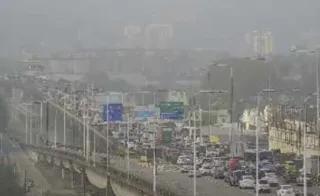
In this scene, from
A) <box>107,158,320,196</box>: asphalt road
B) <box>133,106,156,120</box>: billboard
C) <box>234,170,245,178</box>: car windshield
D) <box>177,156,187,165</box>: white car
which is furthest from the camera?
<box>133,106,156,120</box>: billboard

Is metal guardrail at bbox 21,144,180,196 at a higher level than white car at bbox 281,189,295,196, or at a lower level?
lower

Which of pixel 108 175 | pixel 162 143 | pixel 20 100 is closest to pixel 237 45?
pixel 20 100

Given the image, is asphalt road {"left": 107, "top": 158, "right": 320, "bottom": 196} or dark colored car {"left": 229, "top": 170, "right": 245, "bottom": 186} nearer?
asphalt road {"left": 107, "top": 158, "right": 320, "bottom": 196}

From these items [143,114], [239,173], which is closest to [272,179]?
[239,173]

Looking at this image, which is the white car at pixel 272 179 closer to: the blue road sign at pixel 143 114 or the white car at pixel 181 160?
the white car at pixel 181 160

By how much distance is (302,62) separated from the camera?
42.3 meters

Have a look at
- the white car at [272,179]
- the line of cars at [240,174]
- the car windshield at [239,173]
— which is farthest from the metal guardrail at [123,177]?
the white car at [272,179]

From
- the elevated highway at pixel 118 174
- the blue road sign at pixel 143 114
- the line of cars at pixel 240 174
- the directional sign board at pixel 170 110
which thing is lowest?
the elevated highway at pixel 118 174

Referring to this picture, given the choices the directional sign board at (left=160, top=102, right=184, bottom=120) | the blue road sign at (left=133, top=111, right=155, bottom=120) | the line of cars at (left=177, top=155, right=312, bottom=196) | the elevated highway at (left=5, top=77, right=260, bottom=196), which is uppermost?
the directional sign board at (left=160, top=102, right=184, bottom=120)

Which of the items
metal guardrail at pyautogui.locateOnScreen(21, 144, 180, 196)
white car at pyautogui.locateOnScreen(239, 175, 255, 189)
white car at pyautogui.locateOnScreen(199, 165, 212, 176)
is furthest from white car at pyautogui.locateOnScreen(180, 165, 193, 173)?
white car at pyautogui.locateOnScreen(239, 175, 255, 189)

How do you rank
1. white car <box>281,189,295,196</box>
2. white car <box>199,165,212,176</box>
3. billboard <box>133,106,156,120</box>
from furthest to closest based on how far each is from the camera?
billboard <box>133,106,156,120</box> < white car <box>199,165,212,176</box> < white car <box>281,189,295,196</box>

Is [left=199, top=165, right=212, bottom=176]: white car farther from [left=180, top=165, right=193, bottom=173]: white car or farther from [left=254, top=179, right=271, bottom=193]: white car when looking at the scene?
[left=254, top=179, right=271, bottom=193]: white car

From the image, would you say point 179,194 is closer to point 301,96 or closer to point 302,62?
point 301,96

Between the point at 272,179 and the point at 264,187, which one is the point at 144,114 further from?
the point at 264,187
